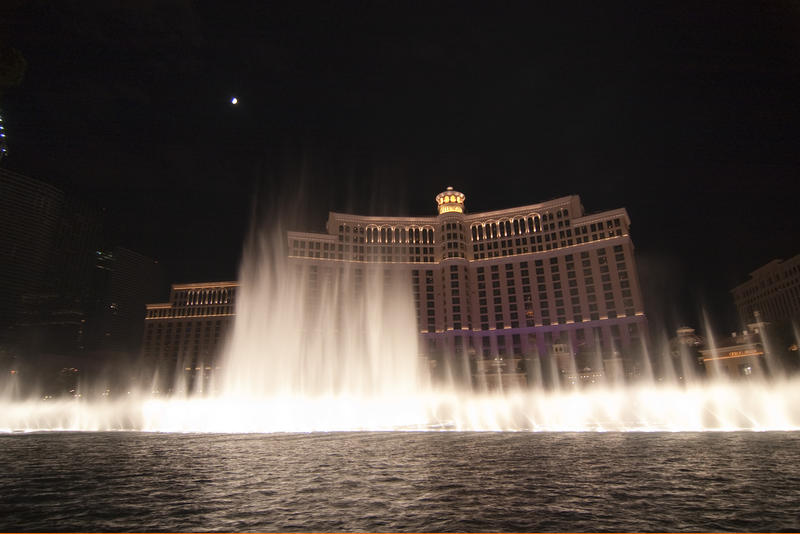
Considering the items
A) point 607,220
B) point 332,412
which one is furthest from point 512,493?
point 607,220

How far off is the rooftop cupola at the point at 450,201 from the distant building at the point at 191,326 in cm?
8129

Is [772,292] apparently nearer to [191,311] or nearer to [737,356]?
[737,356]

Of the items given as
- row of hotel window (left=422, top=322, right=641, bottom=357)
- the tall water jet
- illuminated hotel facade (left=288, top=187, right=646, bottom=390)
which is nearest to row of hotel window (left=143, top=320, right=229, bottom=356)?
the tall water jet

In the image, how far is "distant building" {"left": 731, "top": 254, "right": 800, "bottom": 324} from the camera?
117875 mm

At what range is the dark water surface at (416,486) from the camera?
936 centimetres

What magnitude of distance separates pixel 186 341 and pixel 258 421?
131 meters

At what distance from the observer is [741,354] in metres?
83.0

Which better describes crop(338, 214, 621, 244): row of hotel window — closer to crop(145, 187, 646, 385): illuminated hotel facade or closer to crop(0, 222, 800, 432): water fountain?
crop(145, 187, 646, 385): illuminated hotel facade

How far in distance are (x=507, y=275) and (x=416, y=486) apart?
10572cm

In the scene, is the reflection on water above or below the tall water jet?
below

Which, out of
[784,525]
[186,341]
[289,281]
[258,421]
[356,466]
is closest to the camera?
[784,525]

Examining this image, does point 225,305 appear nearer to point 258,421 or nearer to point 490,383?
point 490,383

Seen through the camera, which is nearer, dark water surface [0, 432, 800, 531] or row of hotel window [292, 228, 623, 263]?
dark water surface [0, 432, 800, 531]

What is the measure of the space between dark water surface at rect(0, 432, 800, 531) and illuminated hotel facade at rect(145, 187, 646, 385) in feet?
265
